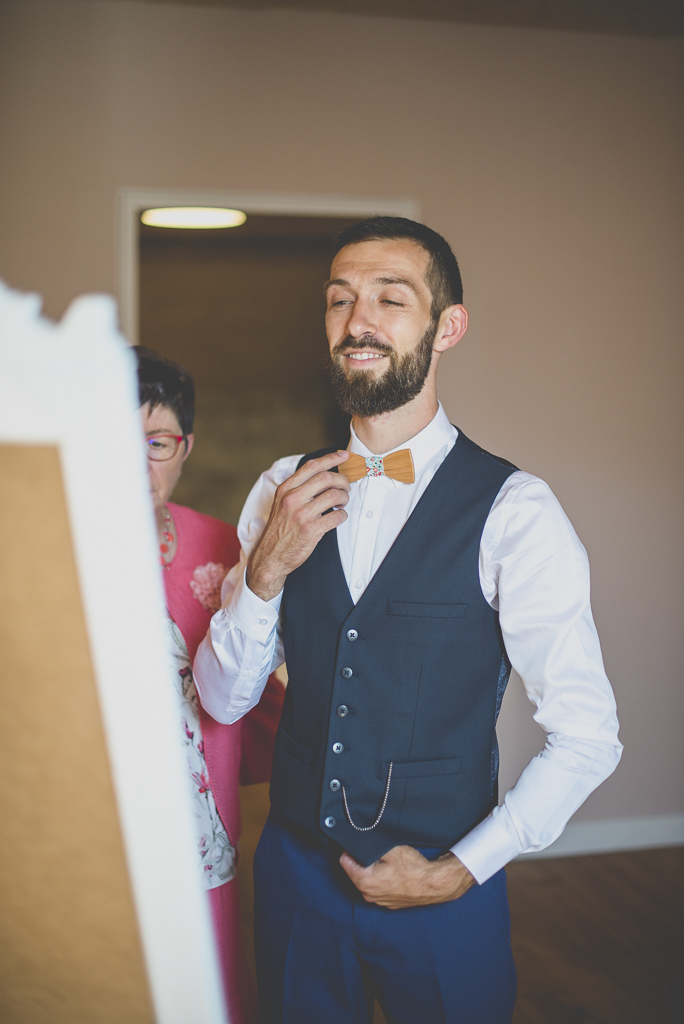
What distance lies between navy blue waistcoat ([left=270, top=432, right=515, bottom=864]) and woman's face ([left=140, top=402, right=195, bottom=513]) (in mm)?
515

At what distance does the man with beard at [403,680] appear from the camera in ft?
3.78

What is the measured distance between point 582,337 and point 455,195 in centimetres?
73

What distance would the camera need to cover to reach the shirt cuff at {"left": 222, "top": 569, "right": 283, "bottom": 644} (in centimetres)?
129

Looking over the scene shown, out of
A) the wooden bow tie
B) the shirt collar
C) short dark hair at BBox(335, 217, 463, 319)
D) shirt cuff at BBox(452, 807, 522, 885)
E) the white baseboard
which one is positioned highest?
short dark hair at BBox(335, 217, 463, 319)

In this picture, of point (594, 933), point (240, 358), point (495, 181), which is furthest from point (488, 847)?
point (240, 358)

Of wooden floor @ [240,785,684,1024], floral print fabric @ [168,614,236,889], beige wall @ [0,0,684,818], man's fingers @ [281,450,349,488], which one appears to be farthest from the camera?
beige wall @ [0,0,684,818]

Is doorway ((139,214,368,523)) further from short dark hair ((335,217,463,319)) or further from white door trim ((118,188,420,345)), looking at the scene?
short dark hair ((335,217,463,319))

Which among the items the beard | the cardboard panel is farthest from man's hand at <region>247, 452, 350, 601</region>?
the cardboard panel

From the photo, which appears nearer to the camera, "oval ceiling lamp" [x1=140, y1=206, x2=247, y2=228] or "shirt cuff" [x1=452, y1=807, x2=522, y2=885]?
"shirt cuff" [x1=452, y1=807, x2=522, y2=885]

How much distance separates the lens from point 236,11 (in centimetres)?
282

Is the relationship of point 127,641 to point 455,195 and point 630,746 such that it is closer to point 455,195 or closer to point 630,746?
point 455,195

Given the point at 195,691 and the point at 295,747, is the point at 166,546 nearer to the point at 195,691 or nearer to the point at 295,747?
the point at 195,691

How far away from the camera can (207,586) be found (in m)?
1.67

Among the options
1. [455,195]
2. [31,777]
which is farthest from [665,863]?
[31,777]
